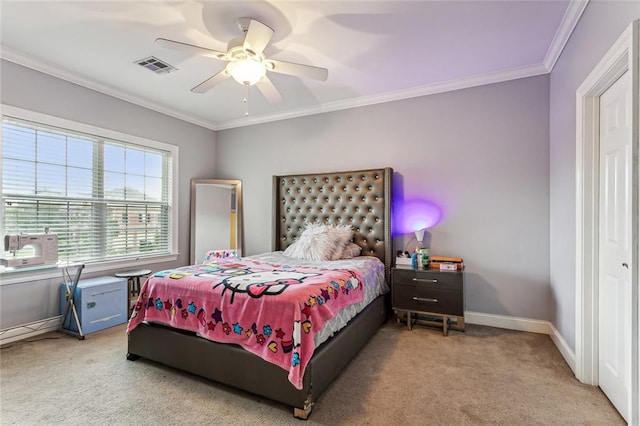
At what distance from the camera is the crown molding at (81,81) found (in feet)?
9.36

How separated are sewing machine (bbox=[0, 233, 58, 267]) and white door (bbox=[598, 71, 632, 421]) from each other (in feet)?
14.4

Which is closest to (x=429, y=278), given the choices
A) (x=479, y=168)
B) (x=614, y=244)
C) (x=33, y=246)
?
(x=479, y=168)

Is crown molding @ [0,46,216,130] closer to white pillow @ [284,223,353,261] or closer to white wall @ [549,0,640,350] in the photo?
white pillow @ [284,223,353,261]

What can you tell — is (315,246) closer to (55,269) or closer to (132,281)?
(132,281)

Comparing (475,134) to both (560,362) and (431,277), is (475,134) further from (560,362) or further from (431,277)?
(560,362)

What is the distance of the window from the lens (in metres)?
2.98

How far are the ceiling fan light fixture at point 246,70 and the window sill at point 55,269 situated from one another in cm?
242

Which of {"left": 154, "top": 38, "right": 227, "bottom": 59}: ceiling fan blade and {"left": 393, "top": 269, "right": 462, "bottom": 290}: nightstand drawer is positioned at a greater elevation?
{"left": 154, "top": 38, "right": 227, "bottom": 59}: ceiling fan blade

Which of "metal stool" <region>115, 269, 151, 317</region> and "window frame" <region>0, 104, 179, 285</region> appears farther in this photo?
"metal stool" <region>115, 269, 151, 317</region>

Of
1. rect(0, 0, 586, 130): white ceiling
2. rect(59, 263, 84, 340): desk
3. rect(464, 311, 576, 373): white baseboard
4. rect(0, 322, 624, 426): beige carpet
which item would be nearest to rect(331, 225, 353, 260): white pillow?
rect(0, 322, 624, 426): beige carpet

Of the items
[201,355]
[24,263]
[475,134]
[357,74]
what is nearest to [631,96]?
[475,134]

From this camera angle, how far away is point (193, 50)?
6.97 feet

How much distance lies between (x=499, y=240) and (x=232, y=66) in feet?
10.4

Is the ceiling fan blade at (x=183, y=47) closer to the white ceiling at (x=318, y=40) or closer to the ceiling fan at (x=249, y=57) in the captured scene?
the ceiling fan at (x=249, y=57)
